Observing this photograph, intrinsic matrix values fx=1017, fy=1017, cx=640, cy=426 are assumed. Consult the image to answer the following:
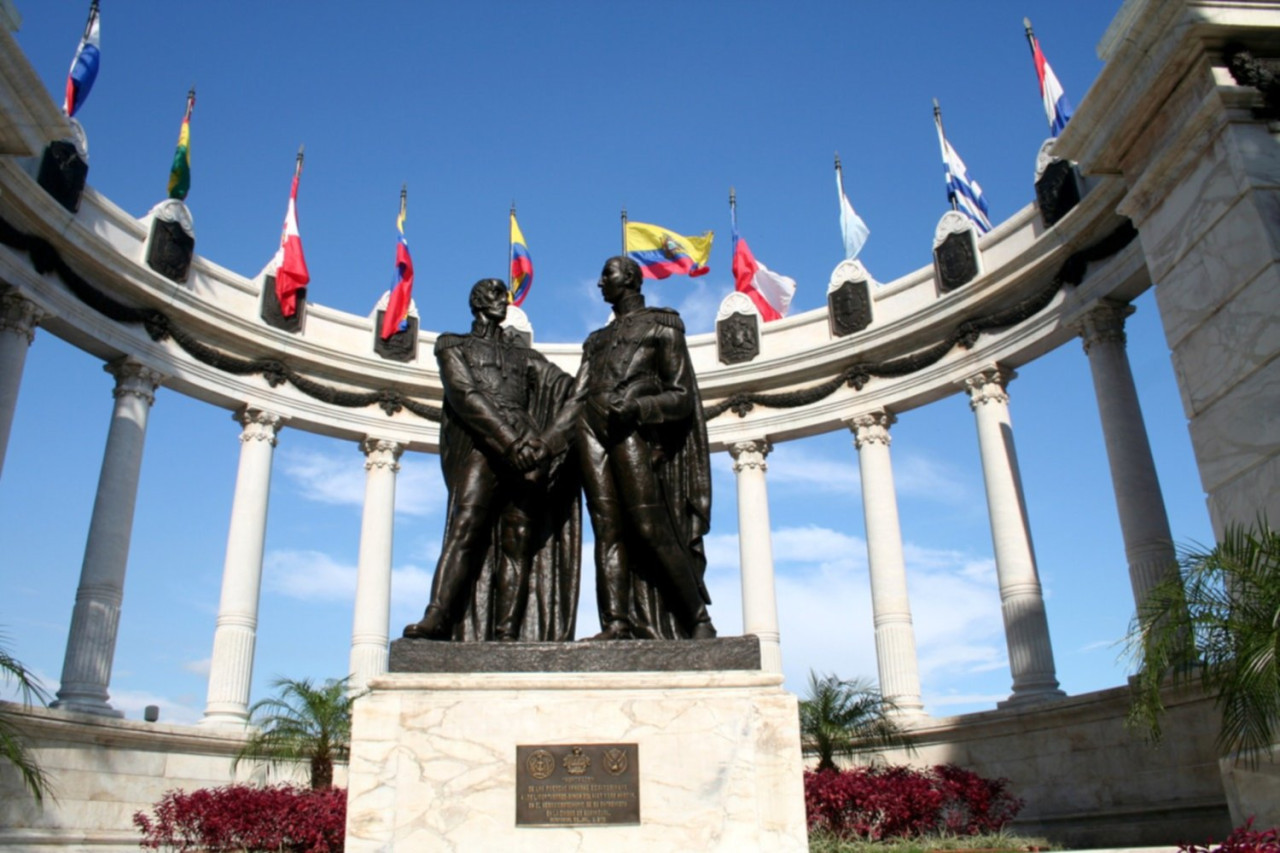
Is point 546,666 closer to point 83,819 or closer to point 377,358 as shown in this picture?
point 83,819

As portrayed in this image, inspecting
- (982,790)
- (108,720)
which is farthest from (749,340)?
(108,720)

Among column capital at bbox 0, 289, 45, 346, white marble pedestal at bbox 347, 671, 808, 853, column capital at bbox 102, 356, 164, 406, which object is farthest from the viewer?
column capital at bbox 102, 356, 164, 406

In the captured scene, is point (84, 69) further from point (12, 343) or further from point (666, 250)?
point (666, 250)

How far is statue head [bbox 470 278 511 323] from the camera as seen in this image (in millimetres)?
10312

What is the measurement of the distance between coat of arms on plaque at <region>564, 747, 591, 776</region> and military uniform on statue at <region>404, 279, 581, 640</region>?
4.80 feet

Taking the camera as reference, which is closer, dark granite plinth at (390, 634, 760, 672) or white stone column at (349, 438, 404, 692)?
dark granite plinth at (390, 634, 760, 672)

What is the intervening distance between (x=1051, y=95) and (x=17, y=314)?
28.2 m

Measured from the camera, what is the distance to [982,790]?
21.8 meters

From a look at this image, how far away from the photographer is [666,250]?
36.4 m

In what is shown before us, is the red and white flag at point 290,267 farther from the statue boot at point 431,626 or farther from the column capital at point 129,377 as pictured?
the statue boot at point 431,626

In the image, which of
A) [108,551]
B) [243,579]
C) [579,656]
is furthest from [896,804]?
[108,551]

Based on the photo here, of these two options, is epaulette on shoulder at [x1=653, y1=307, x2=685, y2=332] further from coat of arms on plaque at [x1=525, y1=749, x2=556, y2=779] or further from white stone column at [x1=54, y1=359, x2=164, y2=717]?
white stone column at [x1=54, y1=359, x2=164, y2=717]

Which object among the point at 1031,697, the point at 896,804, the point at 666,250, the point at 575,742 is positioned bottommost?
the point at 896,804

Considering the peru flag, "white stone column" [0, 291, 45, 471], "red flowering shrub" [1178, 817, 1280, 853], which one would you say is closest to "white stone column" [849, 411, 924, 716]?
the peru flag
